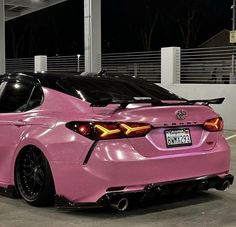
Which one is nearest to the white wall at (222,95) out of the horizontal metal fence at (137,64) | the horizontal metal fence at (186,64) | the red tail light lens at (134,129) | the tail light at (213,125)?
the horizontal metal fence at (186,64)

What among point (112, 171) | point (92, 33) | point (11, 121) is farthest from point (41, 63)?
point (112, 171)

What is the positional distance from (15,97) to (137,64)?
523 inches

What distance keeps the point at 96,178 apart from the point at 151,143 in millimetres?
646

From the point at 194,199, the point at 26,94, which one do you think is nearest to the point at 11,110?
the point at 26,94

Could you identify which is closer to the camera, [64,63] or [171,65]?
[171,65]

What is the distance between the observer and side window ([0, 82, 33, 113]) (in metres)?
6.38

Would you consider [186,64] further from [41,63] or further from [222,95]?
[41,63]

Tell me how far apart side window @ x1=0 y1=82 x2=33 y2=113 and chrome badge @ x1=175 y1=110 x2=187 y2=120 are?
5.67 feet

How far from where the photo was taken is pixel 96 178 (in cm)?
527

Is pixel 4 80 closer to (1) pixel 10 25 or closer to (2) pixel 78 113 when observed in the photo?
(2) pixel 78 113

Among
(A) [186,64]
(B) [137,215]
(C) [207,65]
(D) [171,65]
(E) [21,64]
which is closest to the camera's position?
(B) [137,215]

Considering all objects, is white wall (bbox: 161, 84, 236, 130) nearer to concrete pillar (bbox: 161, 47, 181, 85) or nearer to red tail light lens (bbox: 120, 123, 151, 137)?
concrete pillar (bbox: 161, 47, 181, 85)

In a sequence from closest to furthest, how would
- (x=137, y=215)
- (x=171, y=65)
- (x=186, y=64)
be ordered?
(x=137, y=215) → (x=171, y=65) → (x=186, y=64)

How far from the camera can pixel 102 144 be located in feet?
17.4
